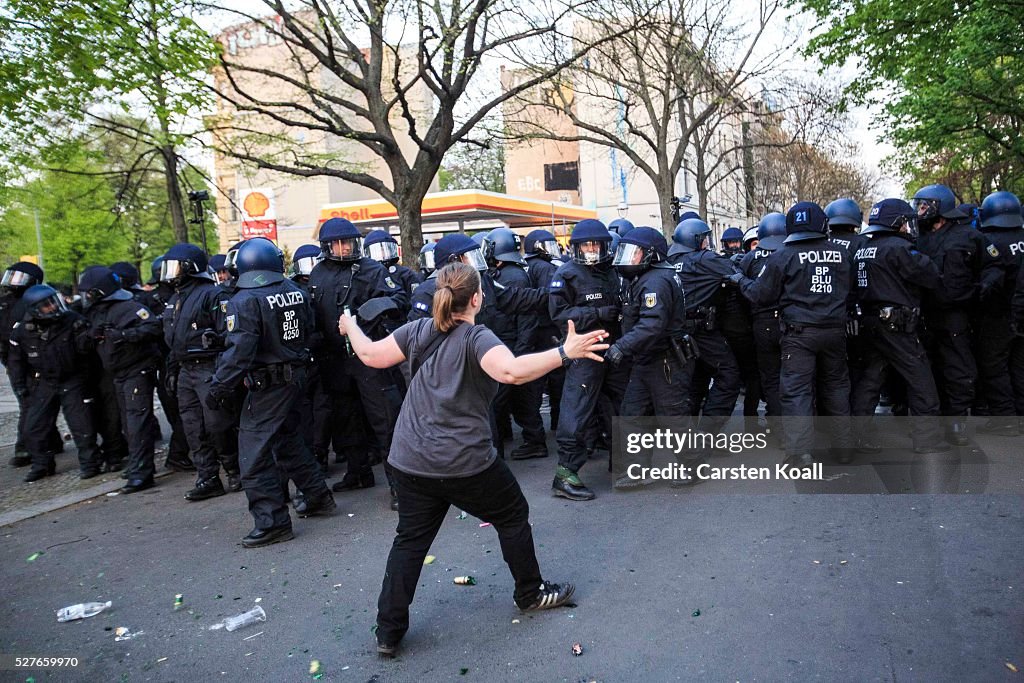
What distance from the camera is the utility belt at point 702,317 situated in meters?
6.85

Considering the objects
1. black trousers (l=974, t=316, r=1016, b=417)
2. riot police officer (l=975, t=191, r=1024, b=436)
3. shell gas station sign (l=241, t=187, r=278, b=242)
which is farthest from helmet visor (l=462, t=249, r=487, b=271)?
shell gas station sign (l=241, t=187, r=278, b=242)

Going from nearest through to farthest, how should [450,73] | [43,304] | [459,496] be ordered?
[459,496]
[43,304]
[450,73]

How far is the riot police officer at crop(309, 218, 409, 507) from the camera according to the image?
6113 mm

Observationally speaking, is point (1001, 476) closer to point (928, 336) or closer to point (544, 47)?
point (928, 336)

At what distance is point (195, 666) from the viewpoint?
3.60 metres

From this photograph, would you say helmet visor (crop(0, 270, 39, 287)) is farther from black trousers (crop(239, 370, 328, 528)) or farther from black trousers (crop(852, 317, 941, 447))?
black trousers (crop(852, 317, 941, 447))

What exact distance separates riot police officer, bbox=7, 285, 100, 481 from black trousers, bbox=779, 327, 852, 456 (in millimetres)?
6552

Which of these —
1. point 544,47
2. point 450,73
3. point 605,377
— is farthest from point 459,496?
point 544,47

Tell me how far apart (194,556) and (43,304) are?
3892 mm

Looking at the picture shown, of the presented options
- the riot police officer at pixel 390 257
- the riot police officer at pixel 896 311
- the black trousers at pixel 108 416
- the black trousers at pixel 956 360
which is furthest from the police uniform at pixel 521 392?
the black trousers at pixel 108 416

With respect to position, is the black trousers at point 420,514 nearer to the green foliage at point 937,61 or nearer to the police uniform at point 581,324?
the police uniform at point 581,324

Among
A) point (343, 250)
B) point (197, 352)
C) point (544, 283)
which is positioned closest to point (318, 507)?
point (197, 352)

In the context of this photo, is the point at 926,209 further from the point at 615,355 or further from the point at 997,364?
the point at 615,355

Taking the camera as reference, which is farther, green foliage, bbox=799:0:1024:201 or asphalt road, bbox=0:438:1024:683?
green foliage, bbox=799:0:1024:201
